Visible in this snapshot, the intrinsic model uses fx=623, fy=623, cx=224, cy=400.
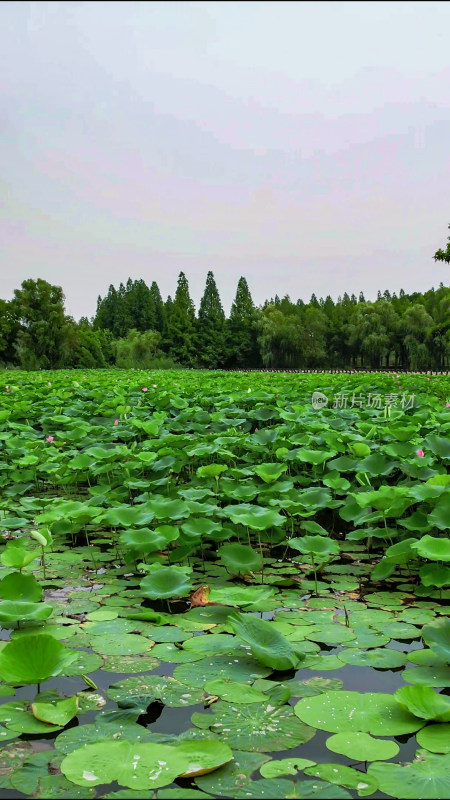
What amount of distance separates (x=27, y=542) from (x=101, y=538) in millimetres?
437

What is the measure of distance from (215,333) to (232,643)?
48.7 metres

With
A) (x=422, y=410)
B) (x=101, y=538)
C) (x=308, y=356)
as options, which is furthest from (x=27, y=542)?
(x=308, y=356)

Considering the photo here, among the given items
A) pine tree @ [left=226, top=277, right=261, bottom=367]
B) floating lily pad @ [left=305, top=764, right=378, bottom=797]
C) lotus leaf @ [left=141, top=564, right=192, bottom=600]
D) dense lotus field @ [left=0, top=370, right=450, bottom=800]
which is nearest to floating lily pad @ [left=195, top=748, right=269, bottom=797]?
dense lotus field @ [left=0, top=370, right=450, bottom=800]

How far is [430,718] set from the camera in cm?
161

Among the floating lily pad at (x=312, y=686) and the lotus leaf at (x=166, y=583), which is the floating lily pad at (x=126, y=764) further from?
the lotus leaf at (x=166, y=583)

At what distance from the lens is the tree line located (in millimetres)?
34125

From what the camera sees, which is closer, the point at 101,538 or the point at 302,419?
the point at 101,538

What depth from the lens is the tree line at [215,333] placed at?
112 feet

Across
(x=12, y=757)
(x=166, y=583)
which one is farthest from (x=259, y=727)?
(x=166, y=583)

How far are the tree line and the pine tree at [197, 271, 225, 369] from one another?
81 millimetres

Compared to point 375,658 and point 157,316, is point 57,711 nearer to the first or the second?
point 375,658

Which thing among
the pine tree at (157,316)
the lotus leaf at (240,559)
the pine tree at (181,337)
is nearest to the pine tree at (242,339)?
the pine tree at (181,337)

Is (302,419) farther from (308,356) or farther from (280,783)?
(308,356)

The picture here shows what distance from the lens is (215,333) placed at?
50.4m
